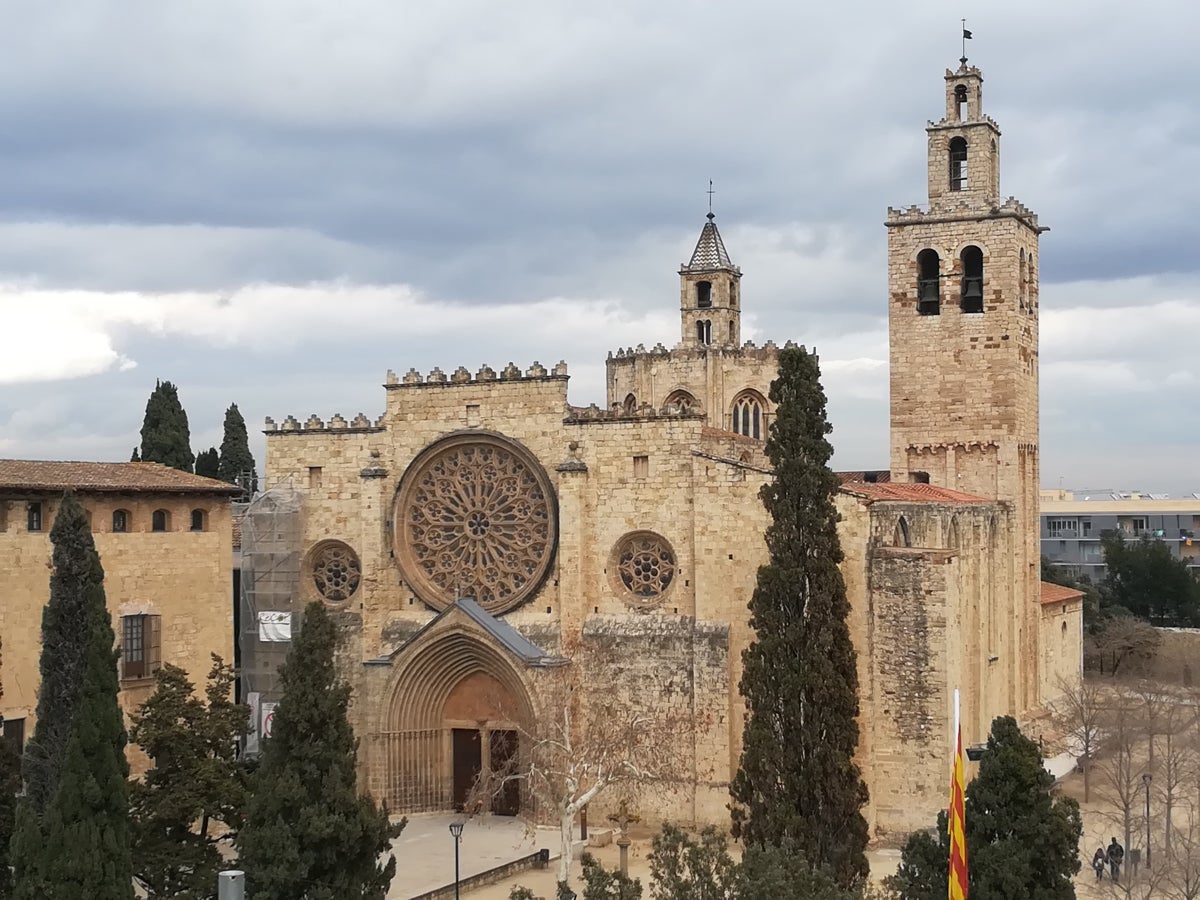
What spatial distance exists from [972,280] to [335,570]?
17.5 meters

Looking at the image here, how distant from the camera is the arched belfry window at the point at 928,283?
37688 mm

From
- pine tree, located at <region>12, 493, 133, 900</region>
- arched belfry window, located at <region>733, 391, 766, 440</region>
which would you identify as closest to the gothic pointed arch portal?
pine tree, located at <region>12, 493, 133, 900</region>

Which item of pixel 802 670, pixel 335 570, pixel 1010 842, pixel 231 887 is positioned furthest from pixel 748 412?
pixel 231 887

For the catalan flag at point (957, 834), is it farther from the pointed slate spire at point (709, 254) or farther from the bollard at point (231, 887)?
the pointed slate spire at point (709, 254)

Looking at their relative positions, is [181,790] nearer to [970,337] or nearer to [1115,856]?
[1115,856]

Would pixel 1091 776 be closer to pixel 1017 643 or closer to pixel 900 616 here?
pixel 1017 643

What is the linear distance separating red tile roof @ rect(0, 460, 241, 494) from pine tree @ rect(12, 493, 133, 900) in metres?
5.64

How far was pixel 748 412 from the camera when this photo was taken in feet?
152

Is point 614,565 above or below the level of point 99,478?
below

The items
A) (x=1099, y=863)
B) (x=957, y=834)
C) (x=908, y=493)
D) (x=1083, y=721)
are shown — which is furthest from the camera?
(x=1083, y=721)

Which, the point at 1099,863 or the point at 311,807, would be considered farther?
the point at 1099,863

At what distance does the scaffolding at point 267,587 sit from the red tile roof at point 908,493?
12.3m

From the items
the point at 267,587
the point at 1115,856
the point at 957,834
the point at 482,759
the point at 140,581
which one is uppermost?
the point at 140,581

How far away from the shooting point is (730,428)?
4616 centimetres
